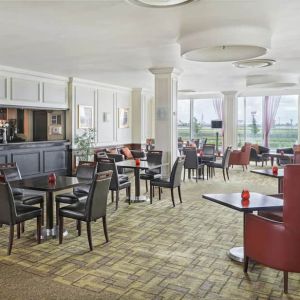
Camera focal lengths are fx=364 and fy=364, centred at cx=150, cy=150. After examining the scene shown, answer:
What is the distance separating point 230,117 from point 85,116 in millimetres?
5948

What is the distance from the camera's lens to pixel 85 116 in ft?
35.2

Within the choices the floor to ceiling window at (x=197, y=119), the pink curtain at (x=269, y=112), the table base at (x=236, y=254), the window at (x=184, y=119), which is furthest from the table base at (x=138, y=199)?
the window at (x=184, y=119)

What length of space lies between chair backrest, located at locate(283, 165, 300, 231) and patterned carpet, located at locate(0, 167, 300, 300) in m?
0.66

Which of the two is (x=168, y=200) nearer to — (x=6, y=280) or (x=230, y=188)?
(x=230, y=188)

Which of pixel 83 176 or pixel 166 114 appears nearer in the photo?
pixel 83 176

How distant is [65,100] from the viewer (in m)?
10.0

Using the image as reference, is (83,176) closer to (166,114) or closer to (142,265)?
(142,265)

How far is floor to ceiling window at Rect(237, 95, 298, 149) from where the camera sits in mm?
14531

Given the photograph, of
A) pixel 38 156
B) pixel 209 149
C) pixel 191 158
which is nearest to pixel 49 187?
pixel 38 156

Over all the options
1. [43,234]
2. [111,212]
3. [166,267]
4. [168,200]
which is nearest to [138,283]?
[166,267]

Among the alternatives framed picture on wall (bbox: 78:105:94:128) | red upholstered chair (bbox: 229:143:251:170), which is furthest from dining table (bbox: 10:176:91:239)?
red upholstered chair (bbox: 229:143:251:170)

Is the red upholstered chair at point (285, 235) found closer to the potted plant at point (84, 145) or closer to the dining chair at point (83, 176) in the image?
the dining chair at point (83, 176)

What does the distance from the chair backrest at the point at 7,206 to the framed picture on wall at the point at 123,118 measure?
27.6 feet

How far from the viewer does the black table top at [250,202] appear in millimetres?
3445
